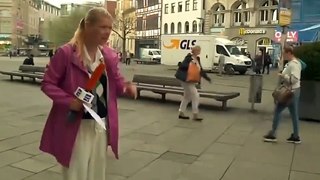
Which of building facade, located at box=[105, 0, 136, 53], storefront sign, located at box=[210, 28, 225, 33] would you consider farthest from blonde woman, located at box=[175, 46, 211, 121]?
building facade, located at box=[105, 0, 136, 53]

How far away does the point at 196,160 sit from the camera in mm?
6129

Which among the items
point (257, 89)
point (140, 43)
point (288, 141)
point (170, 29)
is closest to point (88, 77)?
point (288, 141)

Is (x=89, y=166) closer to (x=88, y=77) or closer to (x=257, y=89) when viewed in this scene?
(x=88, y=77)

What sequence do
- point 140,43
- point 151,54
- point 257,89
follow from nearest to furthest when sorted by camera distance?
point 257,89 < point 151,54 < point 140,43

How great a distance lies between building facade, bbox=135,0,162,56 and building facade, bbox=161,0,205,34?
222cm

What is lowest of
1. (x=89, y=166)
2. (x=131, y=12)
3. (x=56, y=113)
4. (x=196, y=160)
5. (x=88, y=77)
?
(x=196, y=160)

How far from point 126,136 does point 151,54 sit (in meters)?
46.8

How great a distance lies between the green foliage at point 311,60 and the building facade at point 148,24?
58.0m

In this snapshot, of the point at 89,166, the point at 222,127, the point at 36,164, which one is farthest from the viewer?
the point at 222,127

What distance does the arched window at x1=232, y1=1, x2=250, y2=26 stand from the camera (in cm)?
4994

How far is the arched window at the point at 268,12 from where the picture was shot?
47375 mm

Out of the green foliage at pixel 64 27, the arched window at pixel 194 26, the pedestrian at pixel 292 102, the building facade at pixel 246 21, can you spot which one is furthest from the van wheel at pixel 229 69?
the green foliage at pixel 64 27

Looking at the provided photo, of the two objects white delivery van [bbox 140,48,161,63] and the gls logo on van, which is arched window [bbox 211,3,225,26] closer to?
white delivery van [bbox 140,48,161,63]

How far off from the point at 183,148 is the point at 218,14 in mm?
48790
